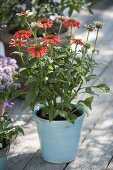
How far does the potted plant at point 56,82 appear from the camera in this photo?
2.72 m

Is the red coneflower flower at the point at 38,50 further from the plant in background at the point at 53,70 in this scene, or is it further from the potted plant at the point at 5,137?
the potted plant at the point at 5,137

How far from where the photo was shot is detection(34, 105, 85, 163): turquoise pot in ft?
9.58

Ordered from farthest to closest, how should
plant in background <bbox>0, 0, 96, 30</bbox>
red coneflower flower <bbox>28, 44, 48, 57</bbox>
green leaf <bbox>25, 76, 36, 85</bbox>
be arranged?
1. plant in background <bbox>0, 0, 96, 30</bbox>
2. green leaf <bbox>25, 76, 36, 85</bbox>
3. red coneflower flower <bbox>28, 44, 48, 57</bbox>

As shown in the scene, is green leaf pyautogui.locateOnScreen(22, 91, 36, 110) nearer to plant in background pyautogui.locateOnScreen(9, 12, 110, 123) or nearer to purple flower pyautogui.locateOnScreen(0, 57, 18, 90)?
plant in background pyautogui.locateOnScreen(9, 12, 110, 123)

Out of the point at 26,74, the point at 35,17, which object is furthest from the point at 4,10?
the point at 26,74

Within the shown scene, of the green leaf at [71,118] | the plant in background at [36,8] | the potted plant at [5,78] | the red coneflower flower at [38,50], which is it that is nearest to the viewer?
the red coneflower flower at [38,50]

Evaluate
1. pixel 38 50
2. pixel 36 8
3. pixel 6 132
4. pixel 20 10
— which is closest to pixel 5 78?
pixel 6 132

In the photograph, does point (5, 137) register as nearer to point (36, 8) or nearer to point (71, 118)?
point (71, 118)

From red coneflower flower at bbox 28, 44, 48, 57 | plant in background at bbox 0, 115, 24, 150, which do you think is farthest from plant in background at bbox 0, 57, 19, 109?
red coneflower flower at bbox 28, 44, 48, 57

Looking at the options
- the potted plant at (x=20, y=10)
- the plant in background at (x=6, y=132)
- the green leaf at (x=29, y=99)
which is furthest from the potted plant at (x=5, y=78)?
the potted plant at (x=20, y=10)

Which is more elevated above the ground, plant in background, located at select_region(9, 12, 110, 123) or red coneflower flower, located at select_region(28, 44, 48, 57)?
red coneflower flower, located at select_region(28, 44, 48, 57)

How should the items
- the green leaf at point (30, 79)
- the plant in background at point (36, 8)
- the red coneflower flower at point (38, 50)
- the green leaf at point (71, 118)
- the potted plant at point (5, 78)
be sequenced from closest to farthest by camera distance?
the red coneflower flower at point (38, 50), the green leaf at point (30, 79), the green leaf at point (71, 118), the potted plant at point (5, 78), the plant in background at point (36, 8)

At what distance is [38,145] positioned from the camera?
330cm

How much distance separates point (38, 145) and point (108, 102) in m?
0.83
